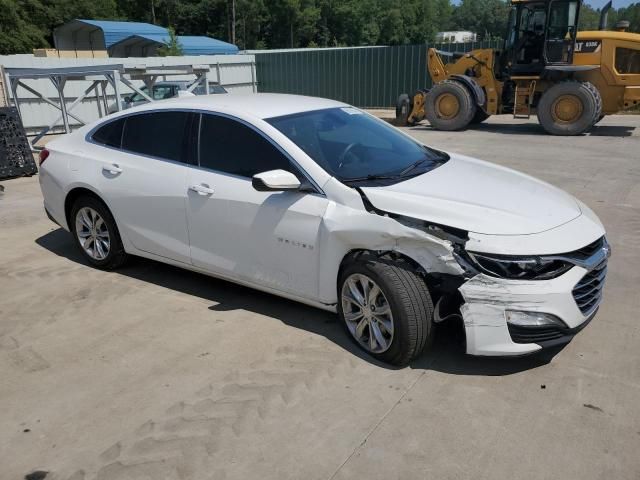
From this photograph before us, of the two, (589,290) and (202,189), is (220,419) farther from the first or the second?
(589,290)

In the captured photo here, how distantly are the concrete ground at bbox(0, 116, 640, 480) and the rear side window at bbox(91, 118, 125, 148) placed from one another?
1.25 m

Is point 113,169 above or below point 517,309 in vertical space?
above

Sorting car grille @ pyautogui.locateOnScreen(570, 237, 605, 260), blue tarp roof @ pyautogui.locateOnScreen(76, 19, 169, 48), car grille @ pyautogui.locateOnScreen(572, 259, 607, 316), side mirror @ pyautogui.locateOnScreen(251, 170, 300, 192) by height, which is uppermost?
blue tarp roof @ pyautogui.locateOnScreen(76, 19, 169, 48)

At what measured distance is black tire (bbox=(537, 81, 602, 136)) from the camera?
12.9m

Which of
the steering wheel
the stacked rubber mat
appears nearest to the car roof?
the steering wheel

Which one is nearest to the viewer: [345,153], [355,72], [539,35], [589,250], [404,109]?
[589,250]

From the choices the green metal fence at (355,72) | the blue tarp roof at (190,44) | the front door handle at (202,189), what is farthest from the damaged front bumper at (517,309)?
the blue tarp roof at (190,44)

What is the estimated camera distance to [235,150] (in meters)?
4.13

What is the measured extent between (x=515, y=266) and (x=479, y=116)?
45.2 ft

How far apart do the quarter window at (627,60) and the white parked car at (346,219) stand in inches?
421

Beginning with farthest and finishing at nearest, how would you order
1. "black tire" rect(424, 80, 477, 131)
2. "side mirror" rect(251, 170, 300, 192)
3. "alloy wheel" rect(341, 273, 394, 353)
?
"black tire" rect(424, 80, 477, 131), "side mirror" rect(251, 170, 300, 192), "alloy wheel" rect(341, 273, 394, 353)

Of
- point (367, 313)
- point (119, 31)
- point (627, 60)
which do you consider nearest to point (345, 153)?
point (367, 313)

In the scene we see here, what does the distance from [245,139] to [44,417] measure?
2178 millimetres

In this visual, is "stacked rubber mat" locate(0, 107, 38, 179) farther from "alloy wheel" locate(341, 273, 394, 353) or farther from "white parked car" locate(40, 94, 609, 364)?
"alloy wheel" locate(341, 273, 394, 353)
